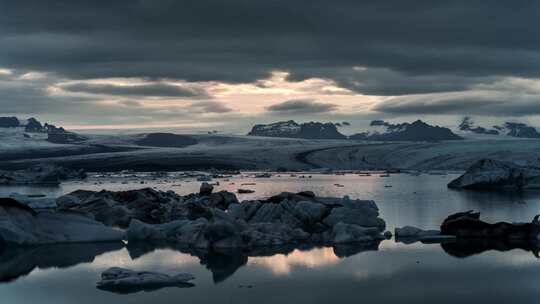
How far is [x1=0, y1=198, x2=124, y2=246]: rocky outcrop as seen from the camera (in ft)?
52.1

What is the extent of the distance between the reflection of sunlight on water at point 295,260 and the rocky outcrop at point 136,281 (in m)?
1.84

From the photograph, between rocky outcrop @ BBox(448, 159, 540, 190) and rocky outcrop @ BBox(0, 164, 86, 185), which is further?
rocky outcrop @ BBox(0, 164, 86, 185)

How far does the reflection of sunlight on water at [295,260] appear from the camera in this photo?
1292 cm

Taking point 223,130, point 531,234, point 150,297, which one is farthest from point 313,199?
point 223,130

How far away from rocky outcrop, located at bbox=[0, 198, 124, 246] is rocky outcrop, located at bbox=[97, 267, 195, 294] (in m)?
4.89

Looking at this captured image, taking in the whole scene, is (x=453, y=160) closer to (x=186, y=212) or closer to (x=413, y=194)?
(x=413, y=194)

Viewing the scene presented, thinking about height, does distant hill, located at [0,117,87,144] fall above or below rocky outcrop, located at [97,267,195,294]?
above

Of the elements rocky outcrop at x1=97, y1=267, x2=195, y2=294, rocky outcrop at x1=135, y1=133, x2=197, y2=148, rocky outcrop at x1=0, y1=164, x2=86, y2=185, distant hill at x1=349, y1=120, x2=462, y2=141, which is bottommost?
rocky outcrop at x1=0, y1=164, x2=86, y2=185

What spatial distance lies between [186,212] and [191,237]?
17.2 feet

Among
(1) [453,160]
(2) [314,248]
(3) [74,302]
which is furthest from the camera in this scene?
(1) [453,160]

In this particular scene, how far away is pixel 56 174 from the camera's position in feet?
161

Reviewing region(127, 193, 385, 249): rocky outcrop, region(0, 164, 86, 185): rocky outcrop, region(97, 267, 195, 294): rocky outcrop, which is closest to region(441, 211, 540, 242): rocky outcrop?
region(127, 193, 385, 249): rocky outcrop

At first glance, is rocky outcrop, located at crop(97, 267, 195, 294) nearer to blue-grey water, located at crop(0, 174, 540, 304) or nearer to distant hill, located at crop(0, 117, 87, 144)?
blue-grey water, located at crop(0, 174, 540, 304)

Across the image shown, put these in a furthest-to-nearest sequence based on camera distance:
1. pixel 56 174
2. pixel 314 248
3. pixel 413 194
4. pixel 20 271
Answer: pixel 56 174 → pixel 413 194 → pixel 314 248 → pixel 20 271
